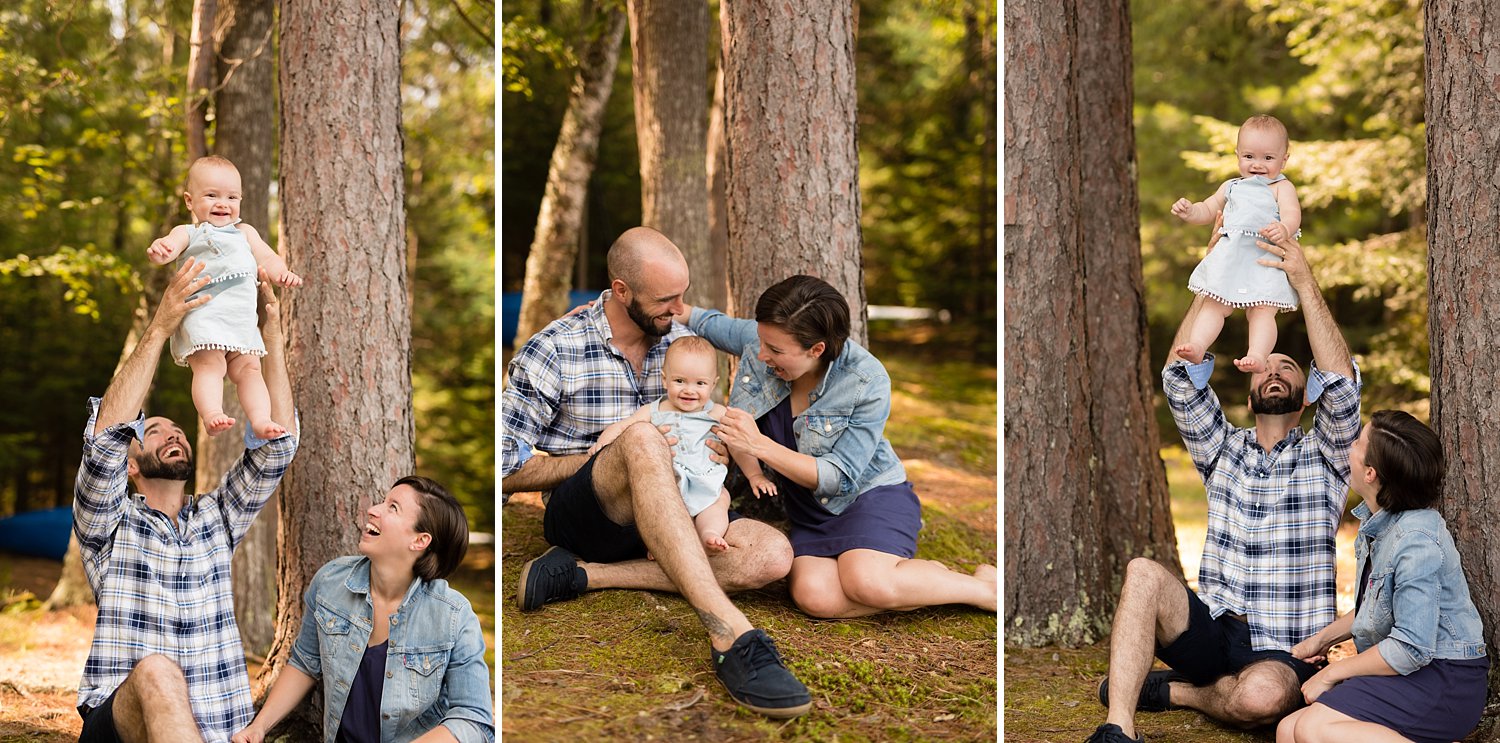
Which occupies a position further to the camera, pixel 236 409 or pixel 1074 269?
pixel 236 409

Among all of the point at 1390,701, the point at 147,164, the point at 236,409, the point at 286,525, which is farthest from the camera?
the point at 147,164

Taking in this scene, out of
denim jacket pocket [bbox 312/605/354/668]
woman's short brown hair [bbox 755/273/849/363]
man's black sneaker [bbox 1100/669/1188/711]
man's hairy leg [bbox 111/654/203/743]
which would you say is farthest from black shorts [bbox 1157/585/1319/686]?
man's hairy leg [bbox 111/654/203/743]

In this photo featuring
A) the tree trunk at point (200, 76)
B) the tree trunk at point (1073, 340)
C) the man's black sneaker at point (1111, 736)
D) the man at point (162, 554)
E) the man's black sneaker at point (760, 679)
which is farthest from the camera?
the tree trunk at point (200, 76)

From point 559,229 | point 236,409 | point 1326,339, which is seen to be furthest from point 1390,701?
point 236,409

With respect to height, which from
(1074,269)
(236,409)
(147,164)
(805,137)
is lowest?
(236,409)

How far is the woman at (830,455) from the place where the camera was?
168 inches

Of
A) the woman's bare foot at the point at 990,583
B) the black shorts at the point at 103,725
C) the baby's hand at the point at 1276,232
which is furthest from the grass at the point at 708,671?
the baby's hand at the point at 1276,232

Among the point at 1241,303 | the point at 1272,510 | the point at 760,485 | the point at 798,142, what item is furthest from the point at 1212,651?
the point at 798,142

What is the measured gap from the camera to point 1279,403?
15.1 ft

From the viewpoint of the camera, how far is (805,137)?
16.8 feet

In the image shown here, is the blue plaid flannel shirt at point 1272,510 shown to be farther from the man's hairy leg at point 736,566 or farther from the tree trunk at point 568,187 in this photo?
the tree trunk at point 568,187

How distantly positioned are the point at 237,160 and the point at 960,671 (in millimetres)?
5997

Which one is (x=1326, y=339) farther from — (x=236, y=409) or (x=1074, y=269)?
(x=236, y=409)

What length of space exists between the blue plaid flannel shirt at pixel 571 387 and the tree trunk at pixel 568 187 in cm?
319
